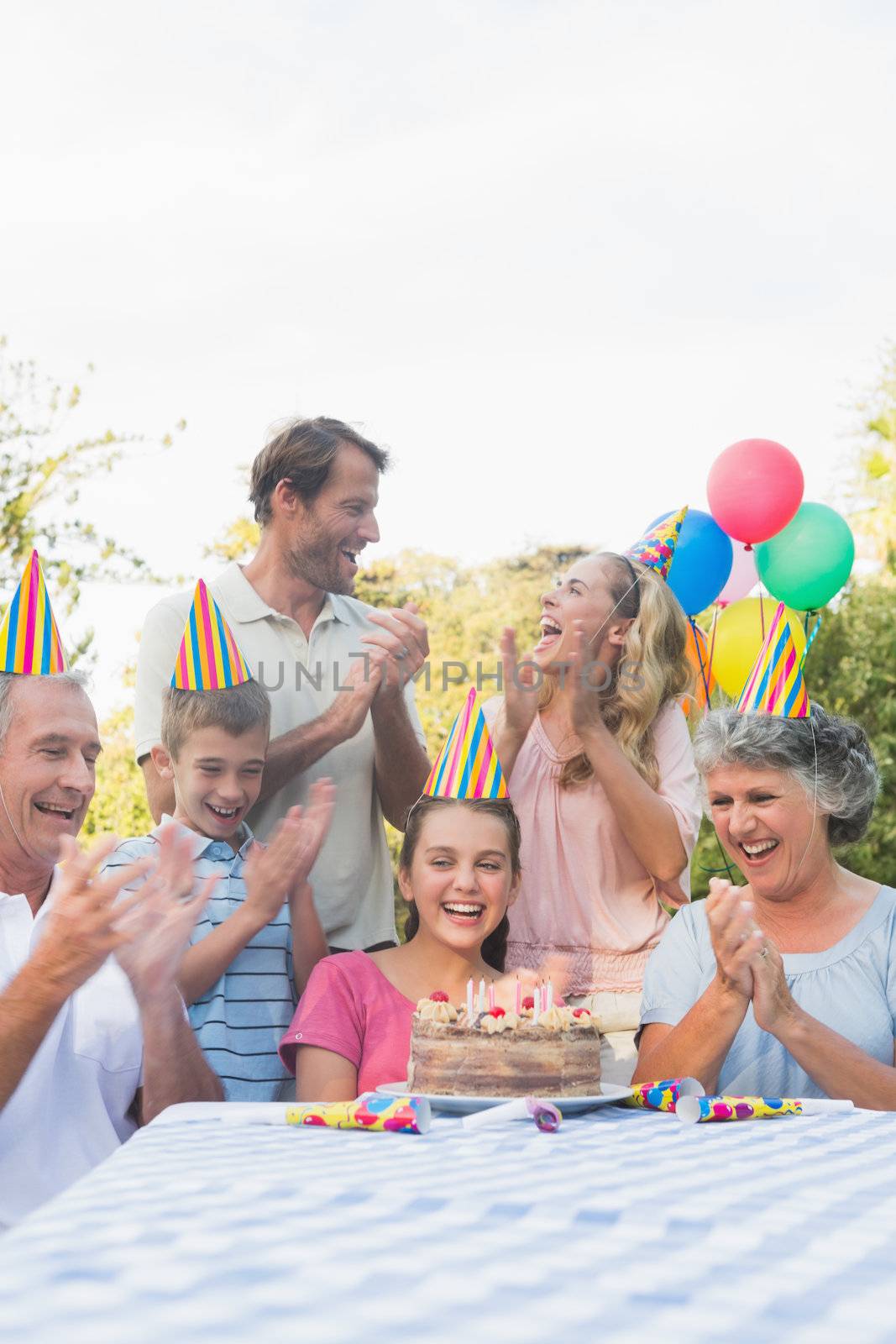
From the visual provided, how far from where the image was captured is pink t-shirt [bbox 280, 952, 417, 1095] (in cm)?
239

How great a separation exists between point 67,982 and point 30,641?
0.90m

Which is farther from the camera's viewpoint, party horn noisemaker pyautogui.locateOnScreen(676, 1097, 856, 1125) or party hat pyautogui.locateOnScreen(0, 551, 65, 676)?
party hat pyautogui.locateOnScreen(0, 551, 65, 676)

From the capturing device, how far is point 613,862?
3.13 m

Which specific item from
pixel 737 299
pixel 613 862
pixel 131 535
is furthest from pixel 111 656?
pixel 737 299

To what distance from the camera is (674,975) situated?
253cm

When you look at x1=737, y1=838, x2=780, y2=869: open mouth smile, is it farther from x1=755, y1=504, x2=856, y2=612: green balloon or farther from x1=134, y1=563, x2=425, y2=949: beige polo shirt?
x1=755, y1=504, x2=856, y2=612: green balloon

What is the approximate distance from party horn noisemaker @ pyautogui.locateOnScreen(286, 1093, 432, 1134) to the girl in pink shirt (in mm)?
703

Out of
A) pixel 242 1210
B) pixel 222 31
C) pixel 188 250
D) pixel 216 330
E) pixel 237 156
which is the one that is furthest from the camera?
pixel 216 330

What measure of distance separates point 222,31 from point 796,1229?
326 inches

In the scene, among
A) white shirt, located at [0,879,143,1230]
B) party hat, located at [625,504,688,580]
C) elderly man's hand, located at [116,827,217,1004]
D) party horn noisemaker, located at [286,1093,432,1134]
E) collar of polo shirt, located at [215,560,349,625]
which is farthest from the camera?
party hat, located at [625,504,688,580]

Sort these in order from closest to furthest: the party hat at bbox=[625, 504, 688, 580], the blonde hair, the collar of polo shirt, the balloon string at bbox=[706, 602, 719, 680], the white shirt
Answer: the white shirt < the blonde hair < the collar of polo shirt < the party hat at bbox=[625, 504, 688, 580] < the balloon string at bbox=[706, 602, 719, 680]

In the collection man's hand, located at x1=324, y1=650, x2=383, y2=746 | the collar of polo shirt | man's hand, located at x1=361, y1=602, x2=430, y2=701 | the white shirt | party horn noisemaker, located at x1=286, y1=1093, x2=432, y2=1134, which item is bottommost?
the white shirt

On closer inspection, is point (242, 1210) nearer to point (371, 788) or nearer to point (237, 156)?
point (371, 788)

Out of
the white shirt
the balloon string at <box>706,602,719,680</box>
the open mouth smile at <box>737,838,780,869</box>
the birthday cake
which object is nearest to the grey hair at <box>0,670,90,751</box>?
the white shirt
